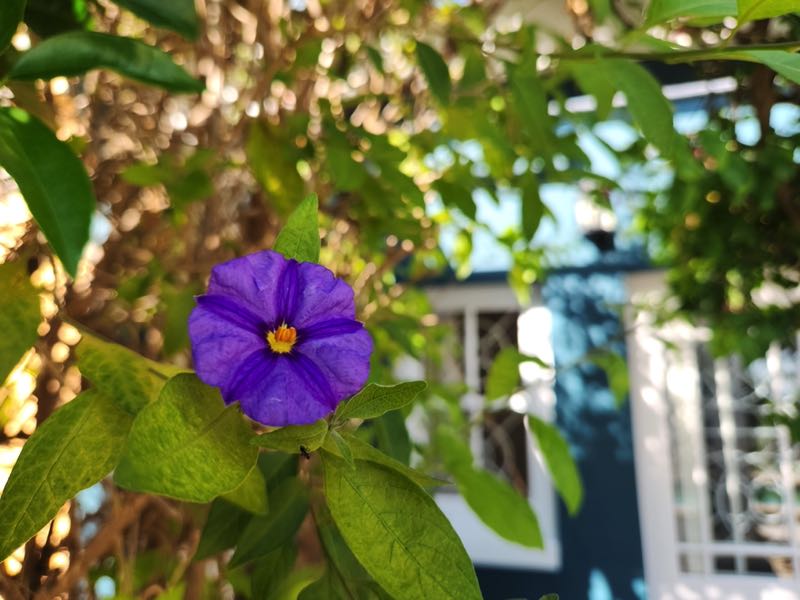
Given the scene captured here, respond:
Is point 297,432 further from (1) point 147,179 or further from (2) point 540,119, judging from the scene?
(1) point 147,179

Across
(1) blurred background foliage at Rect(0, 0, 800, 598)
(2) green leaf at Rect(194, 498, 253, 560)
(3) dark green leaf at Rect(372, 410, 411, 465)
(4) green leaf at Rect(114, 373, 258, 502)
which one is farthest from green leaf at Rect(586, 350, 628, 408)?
(4) green leaf at Rect(114, 373, 258, 502)

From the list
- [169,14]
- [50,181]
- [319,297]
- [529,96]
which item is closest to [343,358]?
[319,297]

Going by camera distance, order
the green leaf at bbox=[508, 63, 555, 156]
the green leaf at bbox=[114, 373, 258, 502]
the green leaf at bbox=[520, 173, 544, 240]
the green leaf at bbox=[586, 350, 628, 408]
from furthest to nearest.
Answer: the green leaf at bbox=[586, 350, 628, 408], the green leaf at bbox=[520, 173, 544, 240], the green leaf at bbox=[508, 63, 555, 156], the green leaf at bbox=[114, 373, 258, 502]

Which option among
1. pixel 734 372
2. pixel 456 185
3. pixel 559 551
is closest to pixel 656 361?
pixel 734 372

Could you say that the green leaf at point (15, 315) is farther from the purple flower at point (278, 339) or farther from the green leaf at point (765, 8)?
the green leaf at point (765, 8)

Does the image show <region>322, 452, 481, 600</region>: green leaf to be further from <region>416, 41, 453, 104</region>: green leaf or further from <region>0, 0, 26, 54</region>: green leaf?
<region>416, 41, 453, 104</region>: green leaf

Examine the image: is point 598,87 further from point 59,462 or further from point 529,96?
point 59,462

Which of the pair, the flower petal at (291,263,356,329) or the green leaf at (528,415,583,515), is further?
the green leaf at (528,415,583,515)
